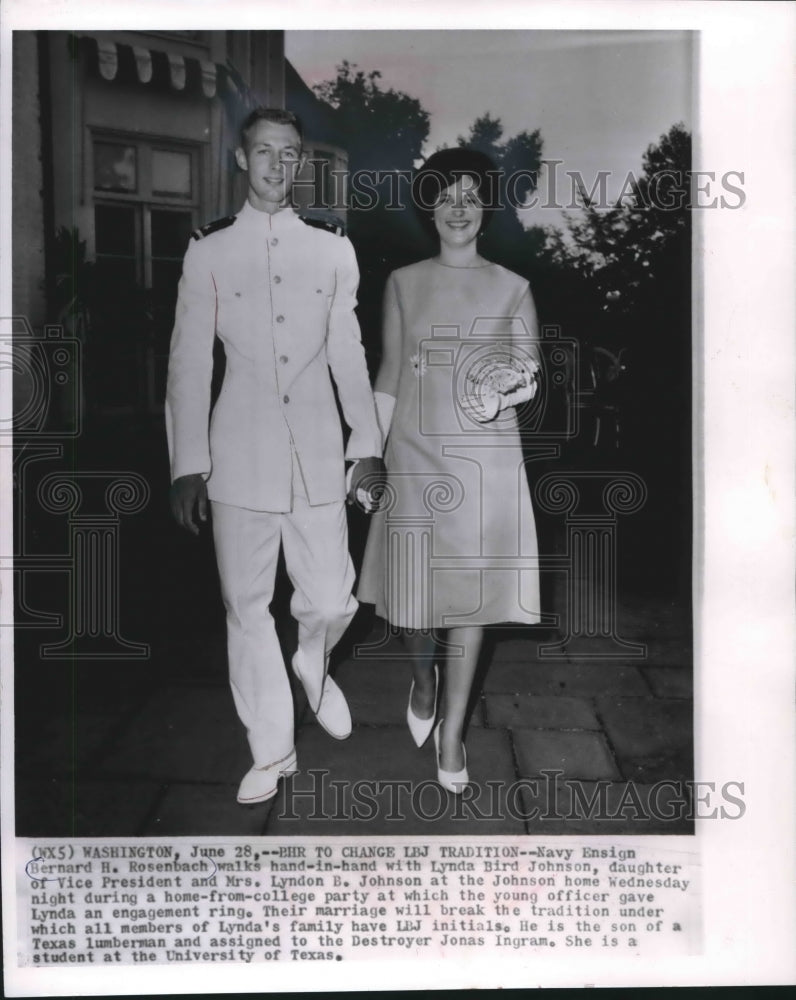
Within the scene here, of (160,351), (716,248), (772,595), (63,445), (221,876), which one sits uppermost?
(716,248)

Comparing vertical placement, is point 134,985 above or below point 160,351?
below

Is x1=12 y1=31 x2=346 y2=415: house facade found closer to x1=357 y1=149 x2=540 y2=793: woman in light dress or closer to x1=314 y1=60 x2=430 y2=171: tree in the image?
x1=314 y1=60 x2=430 y2=171: tree

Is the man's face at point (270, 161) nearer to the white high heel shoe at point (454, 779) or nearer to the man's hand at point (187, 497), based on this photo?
the man's hand at point (187, 497)

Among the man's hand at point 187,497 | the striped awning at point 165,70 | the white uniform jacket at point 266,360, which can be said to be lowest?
the man's hand at point 187,497

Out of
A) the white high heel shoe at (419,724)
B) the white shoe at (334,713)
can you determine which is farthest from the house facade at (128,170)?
the white high heel shoe at (419,724)

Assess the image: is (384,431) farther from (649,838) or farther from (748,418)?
(649,838)

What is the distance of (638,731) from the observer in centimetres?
230

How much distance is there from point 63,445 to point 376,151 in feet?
3.52

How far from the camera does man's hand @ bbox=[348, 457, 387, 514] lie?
2.28 m

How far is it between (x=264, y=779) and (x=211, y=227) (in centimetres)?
139

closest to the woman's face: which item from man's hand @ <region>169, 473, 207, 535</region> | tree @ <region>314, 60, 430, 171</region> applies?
tree @ <region>314, 60, 430, 171</region>

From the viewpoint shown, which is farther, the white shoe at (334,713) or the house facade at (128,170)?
the white shoe at (334,713)

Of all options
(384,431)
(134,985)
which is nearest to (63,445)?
(384,431)

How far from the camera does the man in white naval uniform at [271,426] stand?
221 centimetres
